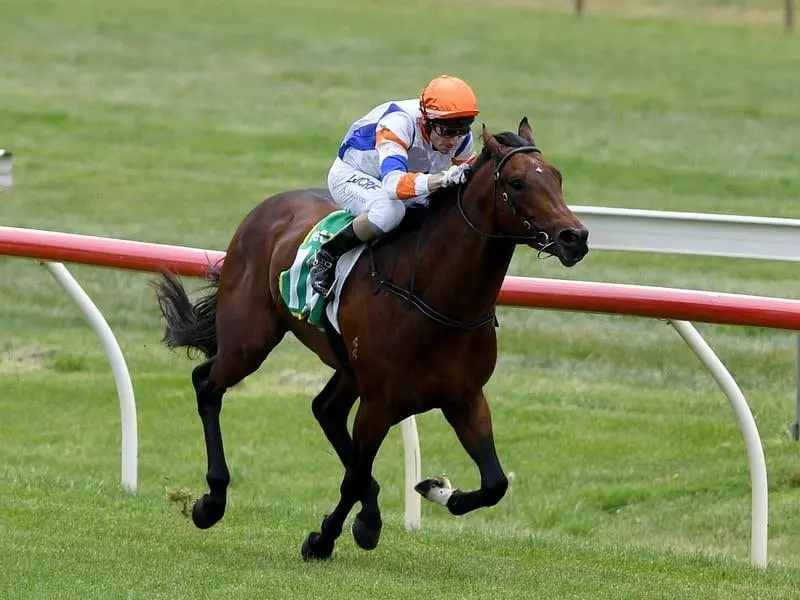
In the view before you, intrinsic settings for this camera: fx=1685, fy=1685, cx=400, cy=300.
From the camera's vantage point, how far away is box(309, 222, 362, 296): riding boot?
5.64 metres

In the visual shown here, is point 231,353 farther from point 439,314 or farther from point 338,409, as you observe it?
point 439,314

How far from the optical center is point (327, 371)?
1009 cm

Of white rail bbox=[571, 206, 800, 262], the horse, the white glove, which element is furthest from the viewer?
white rail bbox=[571, 206, 800, 262]

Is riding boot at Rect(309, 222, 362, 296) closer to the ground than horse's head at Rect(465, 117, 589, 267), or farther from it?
closer to the ground

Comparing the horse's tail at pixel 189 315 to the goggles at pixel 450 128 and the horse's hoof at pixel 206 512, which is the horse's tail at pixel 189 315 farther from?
the goggles at pixel 450 128

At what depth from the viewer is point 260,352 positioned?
622 centimetres

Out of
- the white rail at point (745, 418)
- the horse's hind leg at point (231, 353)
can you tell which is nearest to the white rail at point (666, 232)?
the white rail at point (745, 418)

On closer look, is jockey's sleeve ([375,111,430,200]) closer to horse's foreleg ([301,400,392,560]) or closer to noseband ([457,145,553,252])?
noseband ([457,145,553,252])

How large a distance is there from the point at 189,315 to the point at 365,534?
140cm

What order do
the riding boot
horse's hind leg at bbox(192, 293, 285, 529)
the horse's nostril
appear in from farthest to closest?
horse's hind leg at bbox(192, 293, 285, 529) → the riding boot → the horse's nostril

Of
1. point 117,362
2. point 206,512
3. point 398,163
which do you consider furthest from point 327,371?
Answer: point 398,163

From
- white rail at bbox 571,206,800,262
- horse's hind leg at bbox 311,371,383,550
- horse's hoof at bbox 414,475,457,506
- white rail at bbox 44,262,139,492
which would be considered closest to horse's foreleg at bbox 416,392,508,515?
horse's hoof at bbox 414,475,457,506

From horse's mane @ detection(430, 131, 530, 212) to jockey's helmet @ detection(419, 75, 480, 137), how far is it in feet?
0.56

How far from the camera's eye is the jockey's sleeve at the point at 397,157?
17.4 feet
